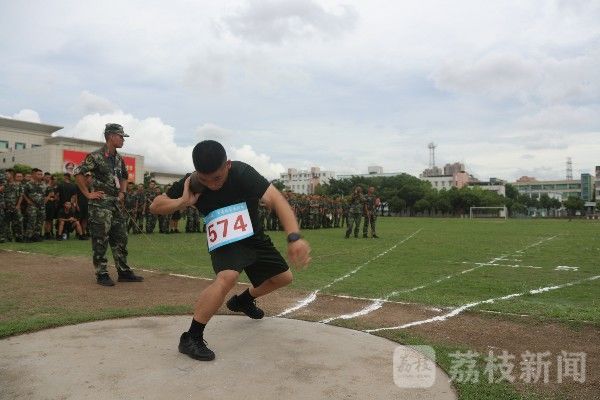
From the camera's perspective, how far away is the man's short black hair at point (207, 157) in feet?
12.5

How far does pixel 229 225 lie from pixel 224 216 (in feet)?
0.29

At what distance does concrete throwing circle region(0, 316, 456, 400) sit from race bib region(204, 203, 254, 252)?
2.89 ft

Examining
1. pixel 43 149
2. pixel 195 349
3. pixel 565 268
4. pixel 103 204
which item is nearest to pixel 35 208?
pixel 103 204

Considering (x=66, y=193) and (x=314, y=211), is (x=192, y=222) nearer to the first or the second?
(x=66, y=193)

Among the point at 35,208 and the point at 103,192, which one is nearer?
the point at 103,192

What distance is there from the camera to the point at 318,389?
3230 mm

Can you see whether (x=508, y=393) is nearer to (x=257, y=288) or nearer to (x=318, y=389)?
(x=318, y=389)

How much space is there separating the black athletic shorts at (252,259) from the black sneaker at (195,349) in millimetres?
578

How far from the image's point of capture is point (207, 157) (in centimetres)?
382

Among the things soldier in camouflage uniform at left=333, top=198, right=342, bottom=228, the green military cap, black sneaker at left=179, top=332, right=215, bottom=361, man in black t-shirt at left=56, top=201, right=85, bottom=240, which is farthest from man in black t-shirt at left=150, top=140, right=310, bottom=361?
soldier in camouflage uniform at left=333, top=198, right=342, bottom=228

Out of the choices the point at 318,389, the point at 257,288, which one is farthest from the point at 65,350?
the point at 318,389

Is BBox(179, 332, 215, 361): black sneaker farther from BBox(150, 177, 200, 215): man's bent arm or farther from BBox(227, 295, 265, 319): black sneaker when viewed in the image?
BBox(227, 295, 265, 319): black sneaker

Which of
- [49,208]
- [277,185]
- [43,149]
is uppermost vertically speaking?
[43,149]

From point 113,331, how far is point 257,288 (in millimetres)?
1354
